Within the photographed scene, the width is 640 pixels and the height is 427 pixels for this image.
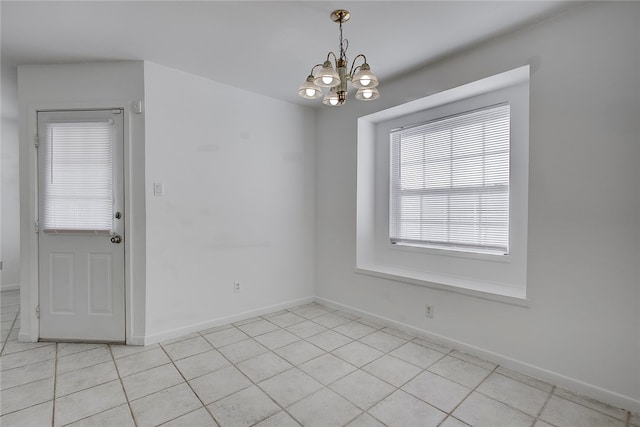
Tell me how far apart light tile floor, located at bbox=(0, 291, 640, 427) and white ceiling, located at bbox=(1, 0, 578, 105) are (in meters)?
2.61

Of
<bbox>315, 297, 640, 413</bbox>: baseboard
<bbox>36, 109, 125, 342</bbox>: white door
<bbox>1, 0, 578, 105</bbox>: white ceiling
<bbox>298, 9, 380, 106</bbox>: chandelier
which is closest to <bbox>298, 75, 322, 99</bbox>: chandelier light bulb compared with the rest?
<bbox>298, 9, 380, 106</bbox>: chandelier

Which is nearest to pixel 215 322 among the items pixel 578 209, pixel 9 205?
pixel 578 209

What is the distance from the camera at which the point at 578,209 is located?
6.89 ft

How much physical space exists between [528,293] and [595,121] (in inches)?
50.2

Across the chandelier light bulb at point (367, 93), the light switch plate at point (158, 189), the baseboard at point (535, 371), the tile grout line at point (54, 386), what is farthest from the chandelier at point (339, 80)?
the tile grout line at point (54, 386)

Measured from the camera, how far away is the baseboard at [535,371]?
1.96 meters

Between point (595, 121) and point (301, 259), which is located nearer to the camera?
point (595, 121)

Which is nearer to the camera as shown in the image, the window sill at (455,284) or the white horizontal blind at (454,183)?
the window sill at (455,284)

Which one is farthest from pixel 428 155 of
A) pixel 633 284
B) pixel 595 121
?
pixel 633 284

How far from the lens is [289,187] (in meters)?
3.99

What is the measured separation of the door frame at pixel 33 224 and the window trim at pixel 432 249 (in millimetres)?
Result: 2382

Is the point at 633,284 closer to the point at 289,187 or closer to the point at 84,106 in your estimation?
the point at 289,187

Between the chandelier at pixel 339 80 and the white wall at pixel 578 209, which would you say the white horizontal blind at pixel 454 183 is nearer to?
the white wall at pixel 578 209

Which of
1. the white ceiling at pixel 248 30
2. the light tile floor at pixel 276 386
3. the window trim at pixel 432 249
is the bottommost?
the light tile floor at pixel 276 386
